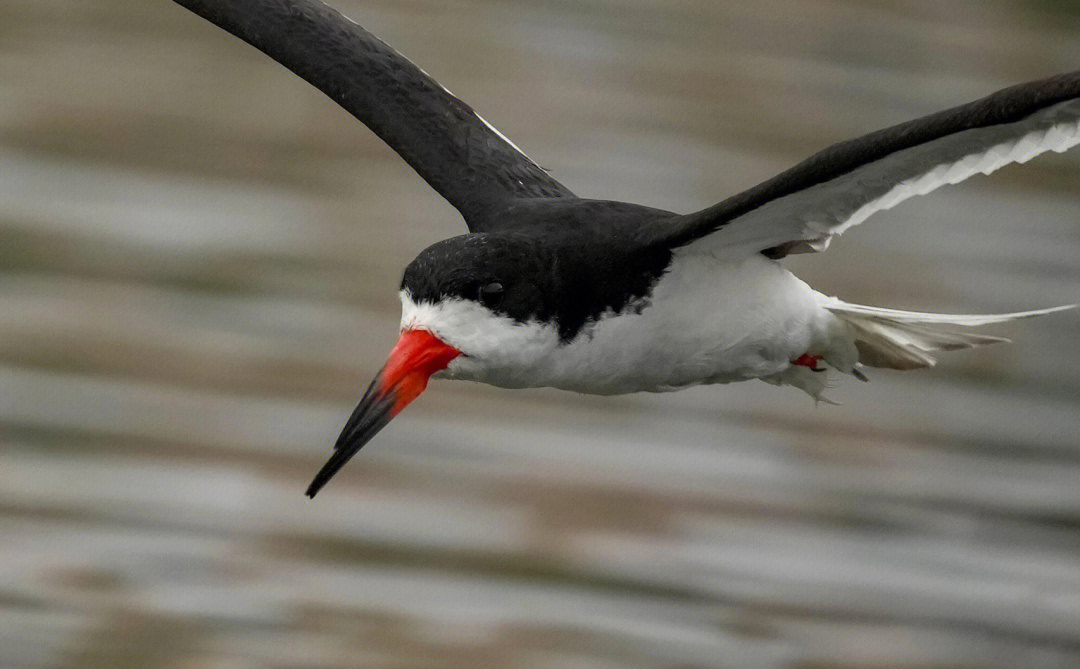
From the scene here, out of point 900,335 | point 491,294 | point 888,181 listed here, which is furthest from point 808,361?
point 491,294

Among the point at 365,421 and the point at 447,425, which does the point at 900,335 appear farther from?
the point at 447,425

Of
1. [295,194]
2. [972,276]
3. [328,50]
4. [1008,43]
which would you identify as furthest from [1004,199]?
[328,50]

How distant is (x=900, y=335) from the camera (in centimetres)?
535

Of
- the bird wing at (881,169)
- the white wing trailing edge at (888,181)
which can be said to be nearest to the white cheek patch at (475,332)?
the bird wing at (881,169)

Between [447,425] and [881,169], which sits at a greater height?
[881,169]

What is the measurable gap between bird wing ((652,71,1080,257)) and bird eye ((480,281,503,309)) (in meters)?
0.45

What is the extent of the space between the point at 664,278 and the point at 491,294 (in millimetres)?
544

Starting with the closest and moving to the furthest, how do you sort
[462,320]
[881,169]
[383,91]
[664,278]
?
[462,320] → [881,169] → [664,278] → [383,91]

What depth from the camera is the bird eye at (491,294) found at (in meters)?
4.35

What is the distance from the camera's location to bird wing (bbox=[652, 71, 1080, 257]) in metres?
4.09

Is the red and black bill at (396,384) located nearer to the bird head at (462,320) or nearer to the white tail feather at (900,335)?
the bird head at (462,320)

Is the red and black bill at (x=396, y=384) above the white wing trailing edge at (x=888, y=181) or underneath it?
underneath

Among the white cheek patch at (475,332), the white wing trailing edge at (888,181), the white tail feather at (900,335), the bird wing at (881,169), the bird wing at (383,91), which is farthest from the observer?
the bird wing at (383,91)

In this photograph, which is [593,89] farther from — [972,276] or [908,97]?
[972,276]
